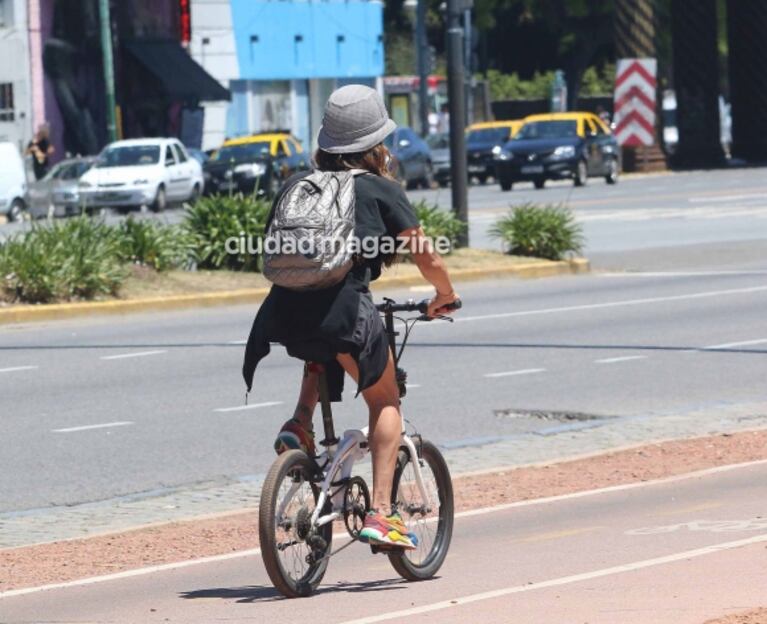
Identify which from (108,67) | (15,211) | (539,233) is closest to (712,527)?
(539,233)

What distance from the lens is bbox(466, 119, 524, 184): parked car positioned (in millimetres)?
52281

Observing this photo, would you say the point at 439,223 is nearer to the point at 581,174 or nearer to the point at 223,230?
the point at 223,230

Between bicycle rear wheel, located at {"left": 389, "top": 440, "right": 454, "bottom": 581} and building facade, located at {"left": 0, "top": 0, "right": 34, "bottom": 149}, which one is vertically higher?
building facade, located at {"left": 0, "top": 0, "right": 34, "bottom": 149}

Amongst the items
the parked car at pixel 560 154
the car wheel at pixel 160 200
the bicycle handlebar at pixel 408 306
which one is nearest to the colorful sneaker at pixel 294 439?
the bicycle handlebar at pixel 408 306

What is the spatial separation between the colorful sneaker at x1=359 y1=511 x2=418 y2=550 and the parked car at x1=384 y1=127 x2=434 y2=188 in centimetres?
4076

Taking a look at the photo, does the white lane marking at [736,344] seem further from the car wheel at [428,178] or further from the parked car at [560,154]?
the car wheel at [428,178]

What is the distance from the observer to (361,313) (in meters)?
6.84

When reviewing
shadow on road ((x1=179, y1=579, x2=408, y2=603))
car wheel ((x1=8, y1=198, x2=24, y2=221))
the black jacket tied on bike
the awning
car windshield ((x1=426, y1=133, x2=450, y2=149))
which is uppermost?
the awning

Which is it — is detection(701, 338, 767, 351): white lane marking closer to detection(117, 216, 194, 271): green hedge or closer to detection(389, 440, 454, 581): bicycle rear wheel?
detection(117, 216, 194, 271): green hedge

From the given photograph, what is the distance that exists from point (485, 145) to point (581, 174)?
5.06 metres

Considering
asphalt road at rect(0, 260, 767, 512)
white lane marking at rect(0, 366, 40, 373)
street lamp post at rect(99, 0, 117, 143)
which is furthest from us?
street lamp post at rect(99, 0, 117, 143)

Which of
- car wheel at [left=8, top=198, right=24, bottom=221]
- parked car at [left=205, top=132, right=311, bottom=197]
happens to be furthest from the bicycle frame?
parked car at [left=205, top=132, right=311, bottom=197]

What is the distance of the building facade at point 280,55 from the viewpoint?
6141cm

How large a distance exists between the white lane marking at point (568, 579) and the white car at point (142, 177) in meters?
32.1
